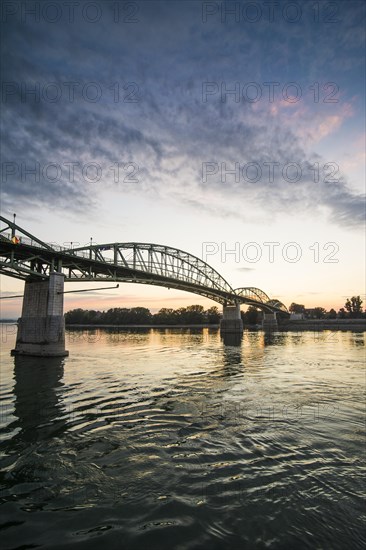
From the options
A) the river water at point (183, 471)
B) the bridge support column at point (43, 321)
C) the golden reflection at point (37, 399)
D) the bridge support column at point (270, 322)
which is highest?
the bridge support column at point (43, 321)

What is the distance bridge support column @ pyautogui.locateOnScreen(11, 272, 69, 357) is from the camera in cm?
3262

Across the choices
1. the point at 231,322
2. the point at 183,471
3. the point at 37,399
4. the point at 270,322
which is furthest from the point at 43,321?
the point at 270,322

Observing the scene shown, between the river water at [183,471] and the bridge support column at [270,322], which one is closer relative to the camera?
the river water at [183,471]

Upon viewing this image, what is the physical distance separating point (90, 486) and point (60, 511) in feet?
3.03

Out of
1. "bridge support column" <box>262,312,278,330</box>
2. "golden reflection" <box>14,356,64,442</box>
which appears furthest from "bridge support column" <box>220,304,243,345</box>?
"golden reflection" <box>14,356,64,442</box>

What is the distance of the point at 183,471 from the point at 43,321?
98.9ft

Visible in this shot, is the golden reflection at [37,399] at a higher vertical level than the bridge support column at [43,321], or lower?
lower

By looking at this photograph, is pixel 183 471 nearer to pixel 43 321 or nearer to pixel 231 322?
pixel 43 321

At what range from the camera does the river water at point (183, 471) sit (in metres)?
5.10

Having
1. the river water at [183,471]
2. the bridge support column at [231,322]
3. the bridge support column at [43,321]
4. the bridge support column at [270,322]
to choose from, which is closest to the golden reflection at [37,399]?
the river water at [183,471]

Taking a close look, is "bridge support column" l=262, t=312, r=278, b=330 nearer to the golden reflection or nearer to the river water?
the golden reflection

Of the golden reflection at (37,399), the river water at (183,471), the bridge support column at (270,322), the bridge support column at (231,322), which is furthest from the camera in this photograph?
the bridge support column at (270,322)

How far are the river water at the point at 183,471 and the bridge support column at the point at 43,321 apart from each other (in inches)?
709

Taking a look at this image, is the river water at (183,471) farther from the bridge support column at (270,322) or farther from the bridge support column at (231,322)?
the bridge support column at (270,322)
